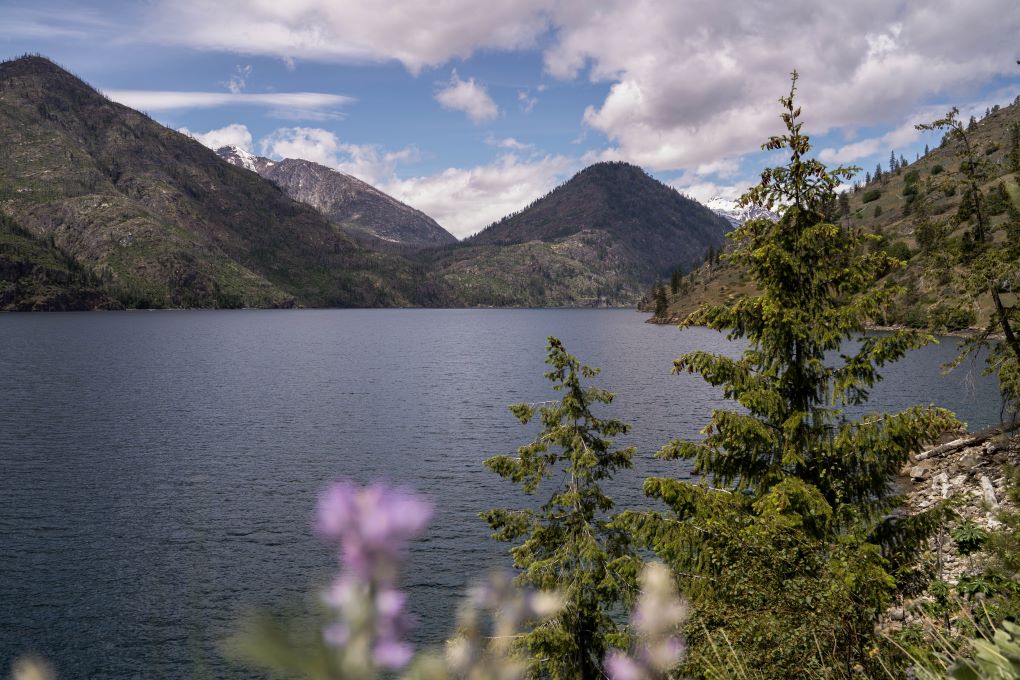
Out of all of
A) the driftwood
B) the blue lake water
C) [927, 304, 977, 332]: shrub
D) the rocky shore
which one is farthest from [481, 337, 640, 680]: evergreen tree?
the driftwood

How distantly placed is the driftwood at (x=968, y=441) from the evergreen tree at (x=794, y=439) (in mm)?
30061

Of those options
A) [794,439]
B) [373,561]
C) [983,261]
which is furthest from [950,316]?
[373,561]

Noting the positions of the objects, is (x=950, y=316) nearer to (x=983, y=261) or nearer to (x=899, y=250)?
(x=983, y=261)

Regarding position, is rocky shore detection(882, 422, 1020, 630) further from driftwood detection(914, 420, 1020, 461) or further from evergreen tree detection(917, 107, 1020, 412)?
evergreen tree detection(917, 107, 1020, 412)

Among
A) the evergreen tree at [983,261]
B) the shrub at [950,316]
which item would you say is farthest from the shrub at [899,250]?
the shrub at [950,316]

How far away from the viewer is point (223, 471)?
46.6 m

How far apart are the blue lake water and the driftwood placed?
15820mm

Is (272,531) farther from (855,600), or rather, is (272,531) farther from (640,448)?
(855,600)

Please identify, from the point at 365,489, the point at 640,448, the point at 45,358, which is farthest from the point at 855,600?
the point at 45,358

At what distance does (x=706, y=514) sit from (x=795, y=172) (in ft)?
32.5

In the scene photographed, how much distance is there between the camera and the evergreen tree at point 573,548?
16.3 meters

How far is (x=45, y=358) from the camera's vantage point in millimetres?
109188

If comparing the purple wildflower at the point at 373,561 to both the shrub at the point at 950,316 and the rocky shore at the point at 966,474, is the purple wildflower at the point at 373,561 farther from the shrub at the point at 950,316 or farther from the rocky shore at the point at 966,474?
the rocky shore at the point at 966,474

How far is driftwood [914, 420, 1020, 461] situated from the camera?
39.4 m
